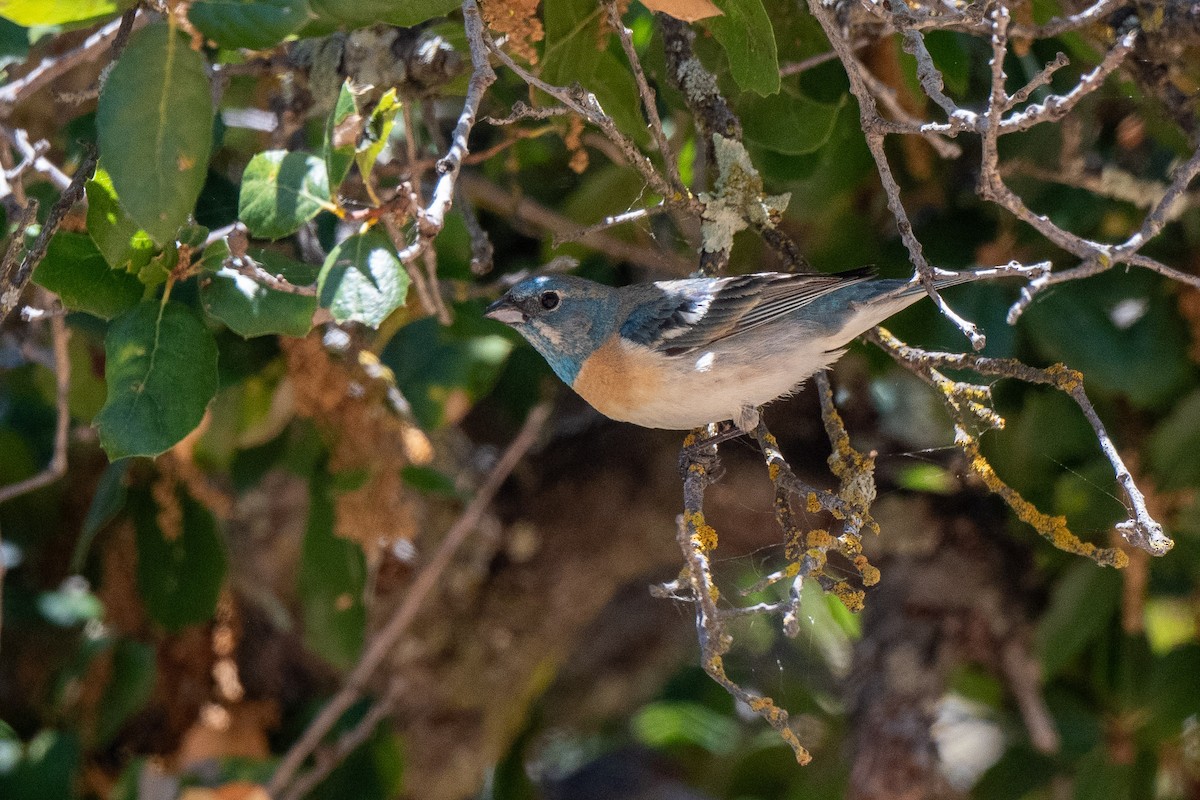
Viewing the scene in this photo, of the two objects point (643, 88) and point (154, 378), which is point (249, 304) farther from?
point (643, 88)

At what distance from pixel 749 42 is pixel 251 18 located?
0.96 m

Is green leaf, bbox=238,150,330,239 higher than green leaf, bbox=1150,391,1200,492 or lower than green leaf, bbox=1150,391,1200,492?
higher

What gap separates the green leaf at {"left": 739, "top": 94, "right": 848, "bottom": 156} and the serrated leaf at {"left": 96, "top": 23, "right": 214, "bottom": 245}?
4.48 ft

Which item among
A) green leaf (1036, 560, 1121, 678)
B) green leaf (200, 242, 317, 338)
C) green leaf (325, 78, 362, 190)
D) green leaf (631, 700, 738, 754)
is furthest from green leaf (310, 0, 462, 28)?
green leaf (631, 700, 738, 754)

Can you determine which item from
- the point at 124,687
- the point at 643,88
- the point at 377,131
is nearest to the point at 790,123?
the point at 643,88

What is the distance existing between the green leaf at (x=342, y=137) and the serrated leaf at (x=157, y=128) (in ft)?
0.87

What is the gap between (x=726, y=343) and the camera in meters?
2.86

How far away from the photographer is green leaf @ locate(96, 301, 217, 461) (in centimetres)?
217

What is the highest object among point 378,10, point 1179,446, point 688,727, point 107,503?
point 378,10

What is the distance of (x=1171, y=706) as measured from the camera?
3.87 m

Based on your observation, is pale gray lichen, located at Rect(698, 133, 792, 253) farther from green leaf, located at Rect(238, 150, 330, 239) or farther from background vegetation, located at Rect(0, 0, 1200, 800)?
green leaf, located at Rect(238, 150, 330, 239)

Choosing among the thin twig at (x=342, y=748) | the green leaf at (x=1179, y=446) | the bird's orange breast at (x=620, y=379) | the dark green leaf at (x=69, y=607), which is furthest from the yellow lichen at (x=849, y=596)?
the dark green leaf at (x=69, y=607)

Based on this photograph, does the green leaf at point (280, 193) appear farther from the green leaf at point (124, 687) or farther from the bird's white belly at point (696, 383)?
the green leaf at point (124, 687)

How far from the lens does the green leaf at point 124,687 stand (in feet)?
12.4
